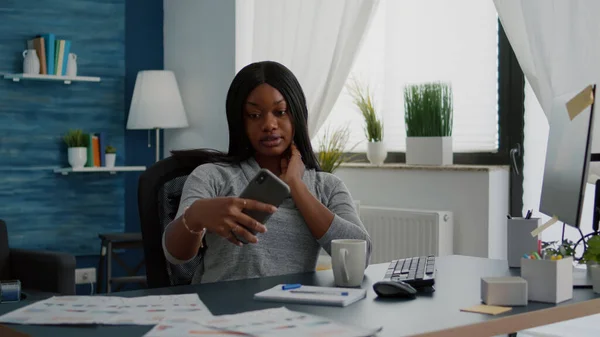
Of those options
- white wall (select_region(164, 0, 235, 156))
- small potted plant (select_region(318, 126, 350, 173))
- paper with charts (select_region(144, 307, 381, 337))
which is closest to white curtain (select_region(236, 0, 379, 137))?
small potted plant (select_region(318, 126, 350, 173))

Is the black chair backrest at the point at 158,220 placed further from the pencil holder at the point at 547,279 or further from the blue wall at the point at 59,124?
the blue wall at the point at 59,124

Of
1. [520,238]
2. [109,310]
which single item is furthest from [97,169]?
[109,310]

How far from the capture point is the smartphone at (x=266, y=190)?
1.50 m

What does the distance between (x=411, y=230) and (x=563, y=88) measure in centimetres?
103

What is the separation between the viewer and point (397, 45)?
164 inches

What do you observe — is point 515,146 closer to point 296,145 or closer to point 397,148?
point 397,148

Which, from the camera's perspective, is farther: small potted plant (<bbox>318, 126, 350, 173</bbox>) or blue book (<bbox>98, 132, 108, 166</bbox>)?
blue book (<bbox>98, 132, 108, 166</bbox>)

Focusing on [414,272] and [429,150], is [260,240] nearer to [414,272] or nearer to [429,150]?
[414,272]

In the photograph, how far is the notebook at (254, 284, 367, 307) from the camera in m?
1.44

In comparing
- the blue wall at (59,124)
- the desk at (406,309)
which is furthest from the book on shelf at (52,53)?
the desk at (406,309)

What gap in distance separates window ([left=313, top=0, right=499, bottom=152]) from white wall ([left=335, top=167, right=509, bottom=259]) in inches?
8.8

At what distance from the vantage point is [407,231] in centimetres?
379

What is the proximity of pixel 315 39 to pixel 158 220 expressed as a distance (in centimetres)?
249

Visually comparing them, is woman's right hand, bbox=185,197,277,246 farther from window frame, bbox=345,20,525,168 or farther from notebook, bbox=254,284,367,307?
window frame, bbox=345,20,525,168
